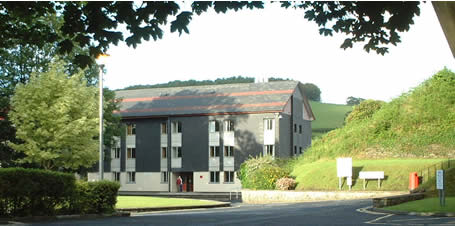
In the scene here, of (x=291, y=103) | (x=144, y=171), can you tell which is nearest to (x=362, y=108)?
(x=291, y=103)

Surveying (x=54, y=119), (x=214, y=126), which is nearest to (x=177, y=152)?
(x=214, y=126)

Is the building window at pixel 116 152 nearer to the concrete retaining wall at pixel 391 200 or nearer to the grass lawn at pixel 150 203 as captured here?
the grass lawn at pixel 150 203

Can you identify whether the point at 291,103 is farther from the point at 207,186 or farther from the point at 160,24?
the point at 160,24

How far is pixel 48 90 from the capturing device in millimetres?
42375

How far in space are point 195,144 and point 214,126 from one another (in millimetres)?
2801

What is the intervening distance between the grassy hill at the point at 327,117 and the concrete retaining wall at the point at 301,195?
76.5 m

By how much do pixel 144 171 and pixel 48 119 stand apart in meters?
26.6

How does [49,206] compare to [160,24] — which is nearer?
[160,24]

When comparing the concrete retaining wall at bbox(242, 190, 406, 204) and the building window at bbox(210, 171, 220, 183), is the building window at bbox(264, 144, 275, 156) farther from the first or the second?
the concrete retaining wall at bbox(242, 190, 406, 204)

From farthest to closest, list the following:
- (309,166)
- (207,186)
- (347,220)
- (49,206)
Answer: (207,186) → (309,166) → (49,206) → (347,220)

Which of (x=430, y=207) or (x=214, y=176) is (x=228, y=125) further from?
(x=430, y=207)

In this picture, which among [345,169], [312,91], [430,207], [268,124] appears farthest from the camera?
[312,91]

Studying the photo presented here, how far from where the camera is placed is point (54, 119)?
42000 mm

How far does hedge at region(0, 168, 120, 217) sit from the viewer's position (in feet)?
63.2
